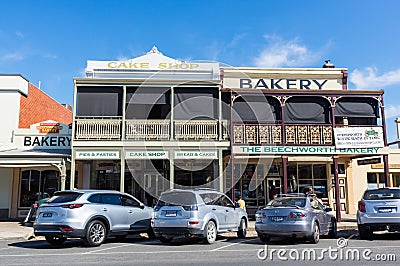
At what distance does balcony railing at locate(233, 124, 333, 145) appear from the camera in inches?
736

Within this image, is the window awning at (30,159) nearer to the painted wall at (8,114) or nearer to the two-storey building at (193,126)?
the two-storey building at (193,126)

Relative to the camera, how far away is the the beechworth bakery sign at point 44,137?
20.6m

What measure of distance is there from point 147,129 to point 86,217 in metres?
8.20

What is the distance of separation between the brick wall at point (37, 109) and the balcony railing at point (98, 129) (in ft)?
18.2

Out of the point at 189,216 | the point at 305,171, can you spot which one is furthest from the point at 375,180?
the point at 189,216

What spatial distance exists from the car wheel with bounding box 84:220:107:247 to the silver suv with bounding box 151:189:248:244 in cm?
140

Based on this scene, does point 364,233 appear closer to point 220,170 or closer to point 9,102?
point 220,170

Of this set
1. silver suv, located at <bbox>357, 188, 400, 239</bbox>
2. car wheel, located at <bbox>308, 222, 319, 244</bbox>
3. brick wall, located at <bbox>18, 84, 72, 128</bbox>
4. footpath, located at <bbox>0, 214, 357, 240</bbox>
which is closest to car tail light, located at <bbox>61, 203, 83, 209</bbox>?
footpath, located at <bbox>0, 214, 357, 240</bbox>

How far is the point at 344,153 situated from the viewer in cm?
1870

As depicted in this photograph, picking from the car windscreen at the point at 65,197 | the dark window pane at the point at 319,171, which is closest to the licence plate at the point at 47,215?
the car windscreen at the point at 65,197

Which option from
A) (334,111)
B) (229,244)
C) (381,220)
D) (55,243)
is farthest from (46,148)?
(381,220)

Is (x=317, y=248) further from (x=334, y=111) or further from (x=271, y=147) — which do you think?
(x=334, y=111)

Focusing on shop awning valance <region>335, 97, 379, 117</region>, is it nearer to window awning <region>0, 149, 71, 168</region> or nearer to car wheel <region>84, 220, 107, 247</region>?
window awning <region>0, 149, 71, 168</region>

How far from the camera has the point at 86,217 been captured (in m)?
10.9
